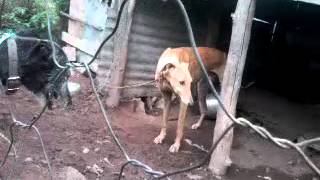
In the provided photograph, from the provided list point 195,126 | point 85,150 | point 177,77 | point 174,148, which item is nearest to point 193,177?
point 174,148

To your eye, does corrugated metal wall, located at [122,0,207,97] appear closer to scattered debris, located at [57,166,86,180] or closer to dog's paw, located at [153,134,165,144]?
dog's paw, located at [153,134,165,144]

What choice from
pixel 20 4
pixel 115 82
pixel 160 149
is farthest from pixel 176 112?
pixel 20 4

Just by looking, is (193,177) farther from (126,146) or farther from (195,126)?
(195,126)

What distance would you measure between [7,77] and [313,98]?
24.8 ft

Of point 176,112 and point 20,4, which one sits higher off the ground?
point 20,4

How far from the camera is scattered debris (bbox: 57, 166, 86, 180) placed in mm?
4477

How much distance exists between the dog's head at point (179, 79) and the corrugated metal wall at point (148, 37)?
1418 millimetres

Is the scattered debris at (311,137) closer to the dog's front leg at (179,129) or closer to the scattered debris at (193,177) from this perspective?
the dog's front leg at (179,129)

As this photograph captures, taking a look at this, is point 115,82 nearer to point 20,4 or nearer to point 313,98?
point 20,4

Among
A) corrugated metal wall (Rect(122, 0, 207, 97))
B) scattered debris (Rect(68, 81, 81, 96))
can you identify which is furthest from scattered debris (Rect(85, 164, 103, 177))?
scattered debris (Rect(68, 81, 81, 96))

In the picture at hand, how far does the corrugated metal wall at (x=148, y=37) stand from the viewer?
6.77 m

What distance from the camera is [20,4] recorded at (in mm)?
9266

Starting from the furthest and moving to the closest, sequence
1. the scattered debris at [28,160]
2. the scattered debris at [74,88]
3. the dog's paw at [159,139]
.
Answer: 1. the scattered debris at [74,88]
2. the dog's paw at [159,139]
3. the scattered debris at [28,160]

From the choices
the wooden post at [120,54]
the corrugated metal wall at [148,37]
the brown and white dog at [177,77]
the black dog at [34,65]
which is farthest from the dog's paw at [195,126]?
the black dog at [34,65]
